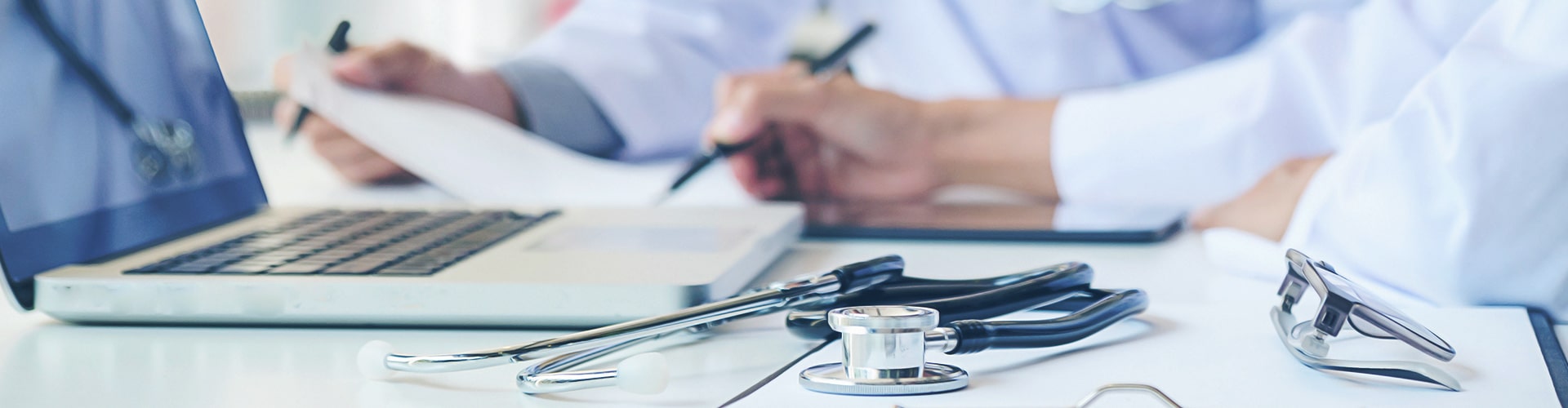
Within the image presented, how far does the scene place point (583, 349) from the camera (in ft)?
0.90

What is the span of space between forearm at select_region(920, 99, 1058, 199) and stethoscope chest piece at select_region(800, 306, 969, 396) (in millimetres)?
492

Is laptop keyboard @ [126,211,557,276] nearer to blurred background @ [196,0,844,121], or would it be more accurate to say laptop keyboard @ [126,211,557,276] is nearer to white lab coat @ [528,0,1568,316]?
white lab coat @ [528,0,1568,316]

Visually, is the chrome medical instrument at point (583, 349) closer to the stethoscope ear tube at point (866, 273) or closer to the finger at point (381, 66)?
the stethoscope ear tube at point (866, 273)

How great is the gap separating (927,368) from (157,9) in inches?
13.7

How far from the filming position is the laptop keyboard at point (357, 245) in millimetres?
362

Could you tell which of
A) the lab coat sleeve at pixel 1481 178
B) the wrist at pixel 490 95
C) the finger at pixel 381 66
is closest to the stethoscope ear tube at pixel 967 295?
the lab coat sleeve at pixel 1481 178

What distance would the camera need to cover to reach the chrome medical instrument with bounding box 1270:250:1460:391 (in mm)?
256

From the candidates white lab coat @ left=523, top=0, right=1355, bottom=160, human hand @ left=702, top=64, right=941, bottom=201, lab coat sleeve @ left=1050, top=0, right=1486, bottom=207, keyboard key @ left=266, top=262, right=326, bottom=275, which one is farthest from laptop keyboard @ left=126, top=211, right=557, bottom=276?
white lab coat @ left=523, top=0, right=1355, bottom=160

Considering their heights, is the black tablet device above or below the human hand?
below

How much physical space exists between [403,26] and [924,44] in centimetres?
140

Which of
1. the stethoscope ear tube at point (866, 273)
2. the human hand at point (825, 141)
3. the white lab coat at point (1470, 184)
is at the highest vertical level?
the human hand at point (825, 141)

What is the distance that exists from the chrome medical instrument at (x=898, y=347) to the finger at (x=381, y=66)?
20.0 inches

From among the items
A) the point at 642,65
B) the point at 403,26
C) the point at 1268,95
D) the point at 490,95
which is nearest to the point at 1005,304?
the point at 1268,95

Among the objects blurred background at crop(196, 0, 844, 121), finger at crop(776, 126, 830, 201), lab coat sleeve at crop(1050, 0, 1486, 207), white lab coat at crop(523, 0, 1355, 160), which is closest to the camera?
lab coat sleeve at crop(1050, 0, 1486, 207)
